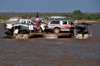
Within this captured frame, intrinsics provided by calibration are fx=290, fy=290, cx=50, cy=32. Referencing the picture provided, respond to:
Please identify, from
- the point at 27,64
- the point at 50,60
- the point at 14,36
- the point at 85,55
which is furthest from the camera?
the point at 14,36

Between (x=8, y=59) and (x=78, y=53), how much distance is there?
5151mm

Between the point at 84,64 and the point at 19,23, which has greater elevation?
the point at 19,23

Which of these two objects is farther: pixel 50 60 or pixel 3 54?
pixel 3 54

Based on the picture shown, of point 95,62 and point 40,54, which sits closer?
point 95,62

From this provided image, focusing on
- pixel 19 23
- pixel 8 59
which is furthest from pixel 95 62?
pixel 19 23

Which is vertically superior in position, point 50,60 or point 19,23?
point 19,23

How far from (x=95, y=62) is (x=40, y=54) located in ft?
14.3

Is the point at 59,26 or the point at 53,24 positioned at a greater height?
the point at 53,24

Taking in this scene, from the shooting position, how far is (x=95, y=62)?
55.2 ft

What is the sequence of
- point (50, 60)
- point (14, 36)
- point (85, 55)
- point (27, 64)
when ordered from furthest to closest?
point (14, 36) → point (85, 55) → point (50, 60) → point (27, 64)

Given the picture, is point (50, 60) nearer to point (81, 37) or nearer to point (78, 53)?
point (78, 53)

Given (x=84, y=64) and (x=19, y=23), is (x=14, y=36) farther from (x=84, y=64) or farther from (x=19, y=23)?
(x=84, y=64)

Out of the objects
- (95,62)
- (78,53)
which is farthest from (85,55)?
(95,62)

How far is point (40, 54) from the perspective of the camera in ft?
64.6
